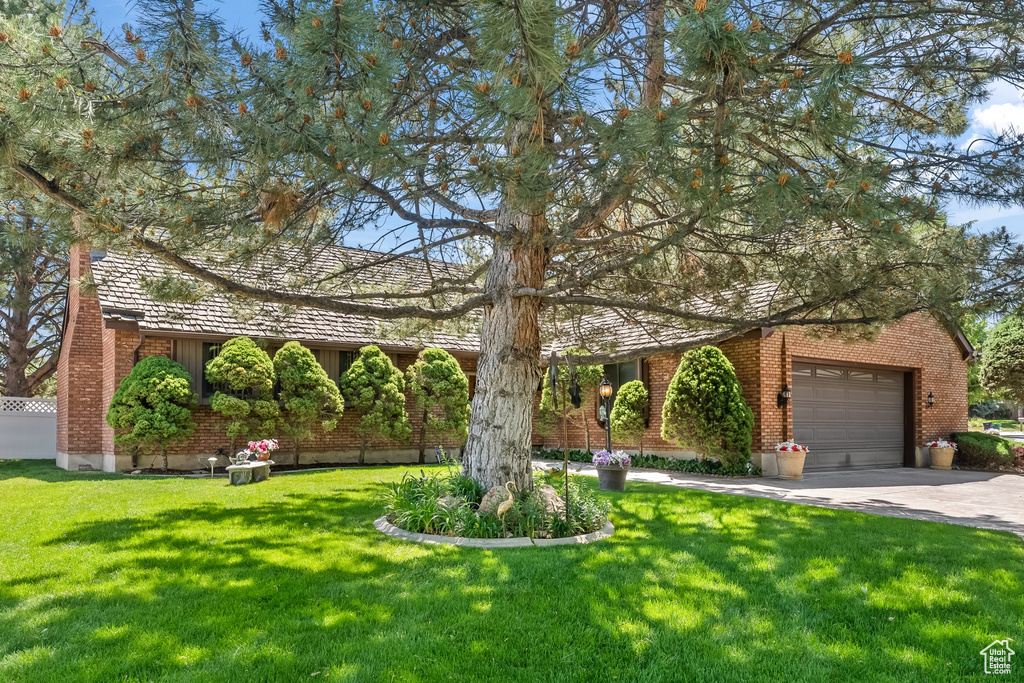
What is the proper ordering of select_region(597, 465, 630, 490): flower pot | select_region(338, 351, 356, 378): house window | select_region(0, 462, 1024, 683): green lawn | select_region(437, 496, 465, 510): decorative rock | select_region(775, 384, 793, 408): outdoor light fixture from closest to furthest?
select_region(0, 462, 1024, 683): green lawn < select_region(437, 496, 465, 510): decorative rock < select_region(597, 465, 630, 490): flower pot < select_region(775, 384, 793, 408): outdoor light fixture < select_region(338, 351, 356, 378): house window

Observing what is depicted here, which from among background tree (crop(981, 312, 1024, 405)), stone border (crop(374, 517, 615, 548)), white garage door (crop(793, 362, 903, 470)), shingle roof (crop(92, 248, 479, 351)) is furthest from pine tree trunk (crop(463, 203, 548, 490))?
background tree (crop(981, 312, 1024, 405))

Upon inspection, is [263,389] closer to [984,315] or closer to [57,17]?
[57,17]

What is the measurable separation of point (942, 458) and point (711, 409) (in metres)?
7.32

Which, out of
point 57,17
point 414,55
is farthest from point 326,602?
point 57,17

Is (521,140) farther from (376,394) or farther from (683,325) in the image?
(376,394)

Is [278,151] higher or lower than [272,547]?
higher

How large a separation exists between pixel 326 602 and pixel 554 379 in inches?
121

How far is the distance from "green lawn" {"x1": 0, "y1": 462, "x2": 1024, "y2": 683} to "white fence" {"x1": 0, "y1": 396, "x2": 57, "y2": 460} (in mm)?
12614

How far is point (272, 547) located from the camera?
5852 mm

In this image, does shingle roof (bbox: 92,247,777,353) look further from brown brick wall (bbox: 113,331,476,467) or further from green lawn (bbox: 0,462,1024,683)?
green lawn (bbox: 0,462,1024,683)

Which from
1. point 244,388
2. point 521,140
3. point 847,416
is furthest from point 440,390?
point 521,140

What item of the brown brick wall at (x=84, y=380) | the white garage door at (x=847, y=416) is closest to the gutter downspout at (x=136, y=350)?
the brown brick wall at (x=84, y=380)

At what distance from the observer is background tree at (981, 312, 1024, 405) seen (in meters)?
18.5

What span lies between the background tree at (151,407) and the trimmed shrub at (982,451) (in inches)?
693
